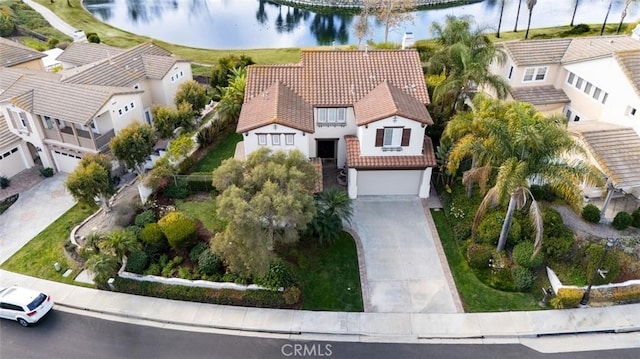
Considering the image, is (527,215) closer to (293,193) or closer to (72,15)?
(293,193)

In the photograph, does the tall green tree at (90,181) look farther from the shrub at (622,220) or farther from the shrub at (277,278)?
the shrub at (622,220)

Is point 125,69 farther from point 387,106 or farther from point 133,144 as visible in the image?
point 387,106

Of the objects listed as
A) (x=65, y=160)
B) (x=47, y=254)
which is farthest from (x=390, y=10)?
(x=47, y=254)

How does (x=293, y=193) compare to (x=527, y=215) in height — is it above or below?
above

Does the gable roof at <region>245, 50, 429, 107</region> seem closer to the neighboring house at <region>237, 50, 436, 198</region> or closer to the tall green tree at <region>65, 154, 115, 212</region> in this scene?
the neighboring house at <region>237, 50, 436, 198</region>

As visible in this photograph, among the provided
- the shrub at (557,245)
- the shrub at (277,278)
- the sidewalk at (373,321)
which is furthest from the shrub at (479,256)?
the shrub at (277,278)

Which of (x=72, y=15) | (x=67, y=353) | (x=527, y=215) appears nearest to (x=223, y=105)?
(x=67, y=353)
